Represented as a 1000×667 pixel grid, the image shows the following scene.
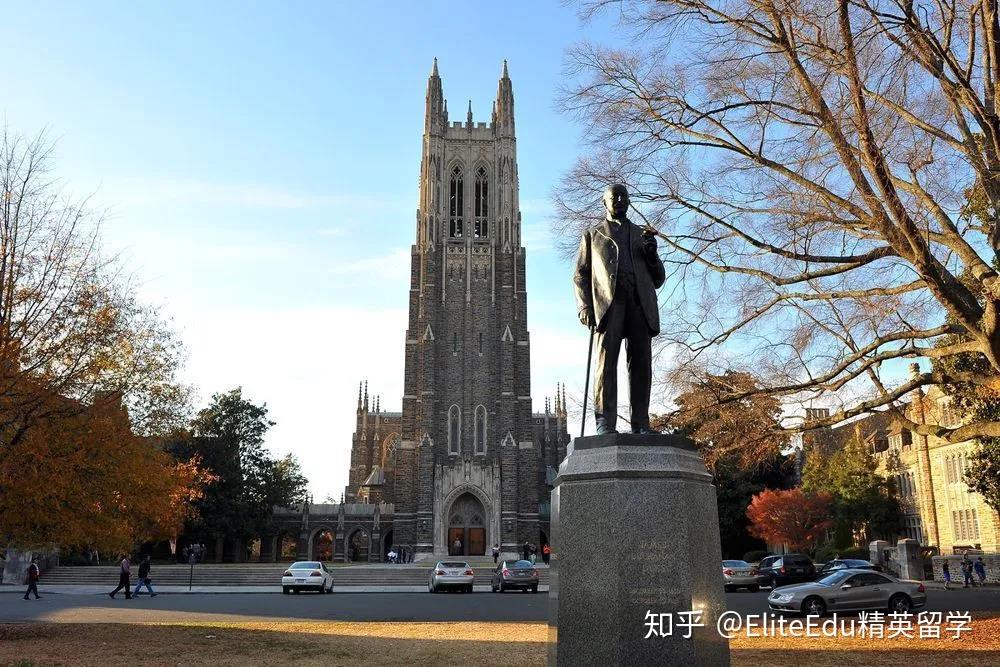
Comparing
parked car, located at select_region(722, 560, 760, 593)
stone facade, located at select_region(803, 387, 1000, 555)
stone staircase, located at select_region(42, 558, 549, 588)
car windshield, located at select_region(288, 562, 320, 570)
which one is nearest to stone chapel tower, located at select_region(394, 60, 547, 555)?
stone staircase, located at select_region(42, 558, 549, 588)

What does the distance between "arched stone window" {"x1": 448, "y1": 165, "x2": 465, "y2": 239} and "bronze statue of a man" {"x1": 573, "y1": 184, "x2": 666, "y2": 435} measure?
5706 cm

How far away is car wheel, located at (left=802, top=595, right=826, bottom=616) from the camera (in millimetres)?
17875

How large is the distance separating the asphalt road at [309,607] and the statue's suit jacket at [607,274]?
10615mm

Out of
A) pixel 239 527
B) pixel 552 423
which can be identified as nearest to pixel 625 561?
pixel 239 527

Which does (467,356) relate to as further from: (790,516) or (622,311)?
(622,311)

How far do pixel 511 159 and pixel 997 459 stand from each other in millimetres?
45047

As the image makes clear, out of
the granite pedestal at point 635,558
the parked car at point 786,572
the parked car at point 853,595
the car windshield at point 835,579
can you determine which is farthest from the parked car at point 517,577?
the granite pedestal at point 635,558

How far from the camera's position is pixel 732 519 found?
51.6 m

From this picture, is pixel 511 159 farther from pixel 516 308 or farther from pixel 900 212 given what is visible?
pixel 900 212

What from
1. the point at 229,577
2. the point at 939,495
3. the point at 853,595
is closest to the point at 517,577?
the point at 853,595

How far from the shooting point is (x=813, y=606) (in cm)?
1791

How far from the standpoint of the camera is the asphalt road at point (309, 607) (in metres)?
17.4

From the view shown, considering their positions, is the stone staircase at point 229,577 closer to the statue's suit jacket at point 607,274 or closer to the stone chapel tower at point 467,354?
the stone chapel tower at point 467,354
